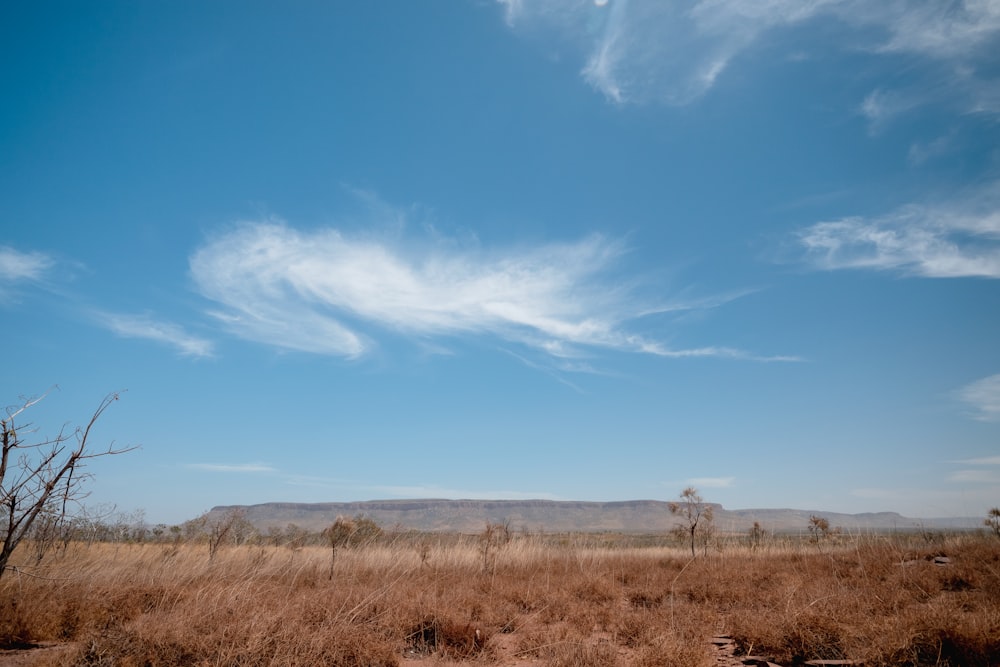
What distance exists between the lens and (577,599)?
320 inches

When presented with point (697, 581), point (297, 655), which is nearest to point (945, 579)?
point (697, 581)

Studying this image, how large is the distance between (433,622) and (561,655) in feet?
7.03

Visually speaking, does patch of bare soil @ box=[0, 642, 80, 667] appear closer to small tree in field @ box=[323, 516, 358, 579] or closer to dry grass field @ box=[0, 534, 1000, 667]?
dry grass field @ box=[0, 534, 1000, 667]

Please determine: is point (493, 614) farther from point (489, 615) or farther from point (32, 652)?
point (32, 652)

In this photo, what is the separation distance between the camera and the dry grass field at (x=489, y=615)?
15.2 feet

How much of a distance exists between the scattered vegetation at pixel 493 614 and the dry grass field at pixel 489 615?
2 cm

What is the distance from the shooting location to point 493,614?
7.02m

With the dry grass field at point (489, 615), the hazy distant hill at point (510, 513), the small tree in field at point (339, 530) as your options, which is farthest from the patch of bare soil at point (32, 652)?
the hazy distant hill at point (510, 513)

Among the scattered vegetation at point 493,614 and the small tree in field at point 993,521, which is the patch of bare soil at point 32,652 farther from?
the small tree in field at point 993,521

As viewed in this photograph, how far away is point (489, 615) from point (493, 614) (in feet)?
0.48

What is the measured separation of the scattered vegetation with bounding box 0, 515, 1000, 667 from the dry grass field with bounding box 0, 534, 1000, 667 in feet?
0.08

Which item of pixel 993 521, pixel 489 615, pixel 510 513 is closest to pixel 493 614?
pixel 489 615

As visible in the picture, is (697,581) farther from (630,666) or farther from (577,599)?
(630,666)

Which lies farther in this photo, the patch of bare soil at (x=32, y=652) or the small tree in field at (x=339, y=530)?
the small tree in field at (x=339, y=530)
